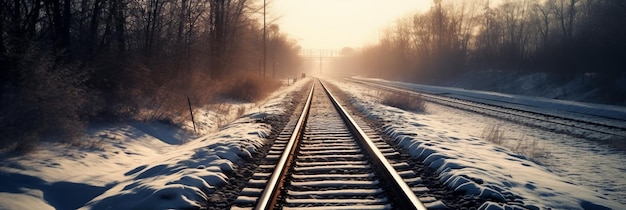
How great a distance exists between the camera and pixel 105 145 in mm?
8898

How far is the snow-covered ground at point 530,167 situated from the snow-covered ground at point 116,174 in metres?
3.34

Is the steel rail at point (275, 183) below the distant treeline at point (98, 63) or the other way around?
below

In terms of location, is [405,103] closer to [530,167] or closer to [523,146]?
[523,146]

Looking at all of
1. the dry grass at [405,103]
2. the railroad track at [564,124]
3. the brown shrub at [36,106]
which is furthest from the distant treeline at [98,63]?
the railroad track at [564,124]

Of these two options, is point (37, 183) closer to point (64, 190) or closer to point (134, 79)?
point (64, 190)

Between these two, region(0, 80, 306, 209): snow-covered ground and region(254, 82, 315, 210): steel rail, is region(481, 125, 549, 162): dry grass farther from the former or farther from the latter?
region(0, 80, 306, 209): snow-covered ground

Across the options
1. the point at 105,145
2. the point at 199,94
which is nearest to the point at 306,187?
the point at 105,145

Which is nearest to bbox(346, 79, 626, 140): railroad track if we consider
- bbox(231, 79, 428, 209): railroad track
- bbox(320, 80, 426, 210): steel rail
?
bbox(231, 79, 428, 209): railroad track

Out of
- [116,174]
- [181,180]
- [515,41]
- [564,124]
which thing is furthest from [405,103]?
[515,41]

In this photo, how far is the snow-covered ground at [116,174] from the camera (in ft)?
16.8

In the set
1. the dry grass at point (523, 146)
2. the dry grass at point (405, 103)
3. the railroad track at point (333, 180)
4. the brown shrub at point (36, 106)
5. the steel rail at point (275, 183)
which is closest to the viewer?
the steel rail at point (275, 183)

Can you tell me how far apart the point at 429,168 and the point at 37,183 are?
584 centimetres

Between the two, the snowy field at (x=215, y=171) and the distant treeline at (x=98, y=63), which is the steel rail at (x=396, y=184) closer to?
the snowy field at (x=215, y=171)

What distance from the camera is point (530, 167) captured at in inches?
270
